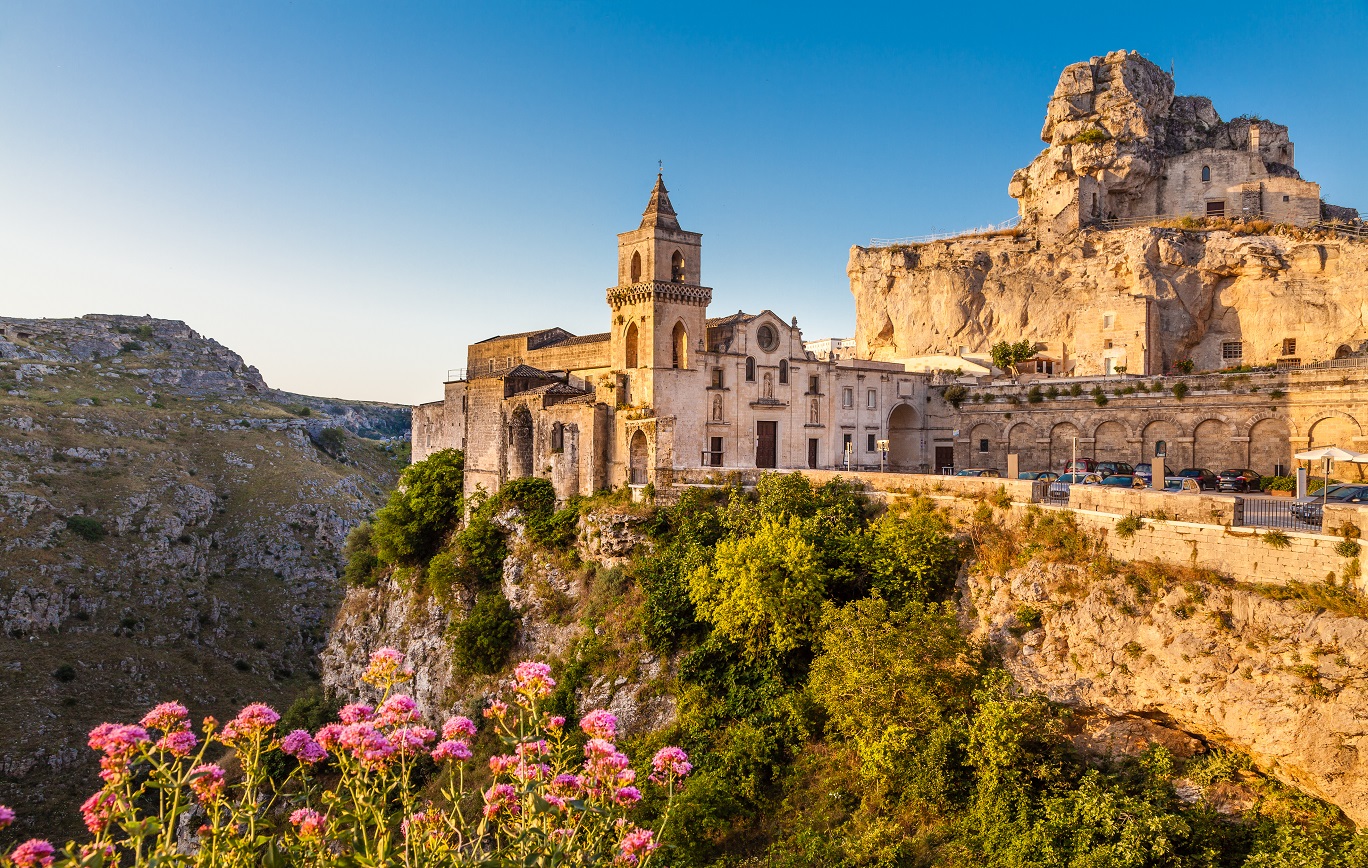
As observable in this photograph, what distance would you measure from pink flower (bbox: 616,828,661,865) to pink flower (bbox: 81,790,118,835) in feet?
11.4

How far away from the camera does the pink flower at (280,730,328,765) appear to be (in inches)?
246

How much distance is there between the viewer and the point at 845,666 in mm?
18797

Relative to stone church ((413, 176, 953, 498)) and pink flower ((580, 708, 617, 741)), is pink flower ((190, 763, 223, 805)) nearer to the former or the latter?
pink flower ((580, 708, 617, 741))

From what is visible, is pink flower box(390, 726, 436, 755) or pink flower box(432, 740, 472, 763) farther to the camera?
pink flower box(432, 740, 472, 763)

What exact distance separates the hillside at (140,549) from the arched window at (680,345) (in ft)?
112

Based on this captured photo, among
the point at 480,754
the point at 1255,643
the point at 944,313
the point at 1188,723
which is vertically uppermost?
the point at 944,313

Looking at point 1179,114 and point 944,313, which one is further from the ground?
point 1179,114

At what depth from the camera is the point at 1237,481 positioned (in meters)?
30.9

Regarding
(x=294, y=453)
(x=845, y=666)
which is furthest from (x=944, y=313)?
(x=294, y=453)

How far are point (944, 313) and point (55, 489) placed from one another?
63553mm

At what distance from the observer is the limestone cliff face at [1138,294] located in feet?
138

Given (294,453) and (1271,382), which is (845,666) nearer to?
(1271,382)

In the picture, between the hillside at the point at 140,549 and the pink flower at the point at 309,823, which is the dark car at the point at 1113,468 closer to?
the pink flower at the point at 309,823

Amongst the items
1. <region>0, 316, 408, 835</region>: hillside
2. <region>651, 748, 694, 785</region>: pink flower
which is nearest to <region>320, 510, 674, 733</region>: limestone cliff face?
<region>0, 316, 408, 835</region>: hillside
